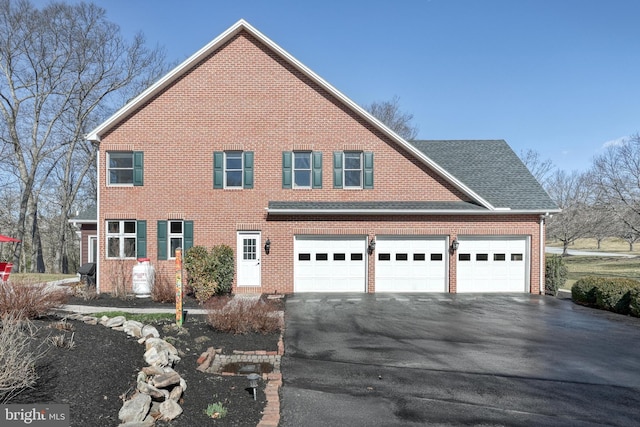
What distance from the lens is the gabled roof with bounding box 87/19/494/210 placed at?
16.0 metres

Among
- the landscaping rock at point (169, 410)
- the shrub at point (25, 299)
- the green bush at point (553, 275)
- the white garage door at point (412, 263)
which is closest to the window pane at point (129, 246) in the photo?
the shrub at point (25, 299)

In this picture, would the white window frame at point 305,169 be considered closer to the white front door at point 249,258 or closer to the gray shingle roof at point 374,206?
the gray shingle roof at point 374,206

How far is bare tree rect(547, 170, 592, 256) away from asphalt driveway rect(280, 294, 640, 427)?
32225mm

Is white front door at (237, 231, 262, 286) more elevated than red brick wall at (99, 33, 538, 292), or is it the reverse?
red brick wall at (99, 33, 538, 292)

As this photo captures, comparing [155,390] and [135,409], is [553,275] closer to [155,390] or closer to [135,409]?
[155,390]

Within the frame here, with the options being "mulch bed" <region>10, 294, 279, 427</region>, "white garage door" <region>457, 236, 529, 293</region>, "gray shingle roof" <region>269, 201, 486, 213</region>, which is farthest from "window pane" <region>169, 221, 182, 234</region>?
"white garage door" <region>457, 236, 529, 293</region>

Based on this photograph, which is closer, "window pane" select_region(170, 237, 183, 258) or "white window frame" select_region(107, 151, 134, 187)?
"window pane" select_region(170, 237, 183, 258)

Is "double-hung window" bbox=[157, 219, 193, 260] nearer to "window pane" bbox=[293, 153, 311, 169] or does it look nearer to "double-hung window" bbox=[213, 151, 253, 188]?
"double-hung window" bbox=[213, 151, 253, 188]

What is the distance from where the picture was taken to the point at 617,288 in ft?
44.3

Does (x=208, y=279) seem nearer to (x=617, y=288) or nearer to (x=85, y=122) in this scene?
(x=617, y=288)

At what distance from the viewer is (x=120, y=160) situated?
1664cm

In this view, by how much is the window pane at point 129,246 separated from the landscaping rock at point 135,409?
1280 cm

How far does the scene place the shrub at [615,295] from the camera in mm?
13114

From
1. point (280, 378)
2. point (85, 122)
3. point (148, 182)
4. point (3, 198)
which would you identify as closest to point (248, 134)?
point (148, 182)
